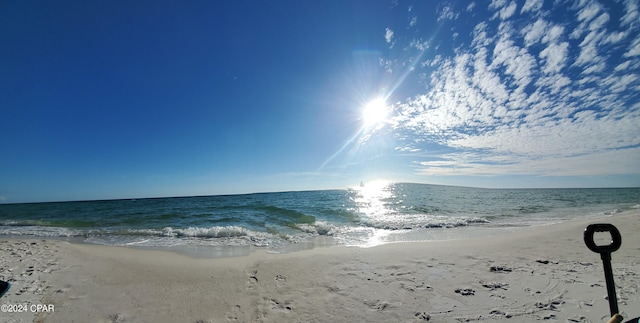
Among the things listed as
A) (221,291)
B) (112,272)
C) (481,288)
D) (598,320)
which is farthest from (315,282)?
(112,272)

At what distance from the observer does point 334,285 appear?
5406 mm

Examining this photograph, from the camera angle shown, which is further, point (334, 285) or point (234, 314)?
point (334, 285)

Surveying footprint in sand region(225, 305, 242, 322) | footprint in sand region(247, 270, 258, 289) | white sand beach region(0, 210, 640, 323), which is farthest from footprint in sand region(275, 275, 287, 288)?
footprint in sand region(225, 305, 242, 322)

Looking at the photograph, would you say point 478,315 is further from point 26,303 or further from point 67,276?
point 67,276

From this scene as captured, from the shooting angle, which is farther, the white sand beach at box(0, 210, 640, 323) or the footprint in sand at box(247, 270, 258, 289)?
the footprint in sand at box(247, 270, 258, 289)

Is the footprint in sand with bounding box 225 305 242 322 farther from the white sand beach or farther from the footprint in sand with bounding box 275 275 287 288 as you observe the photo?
the footprint in sand with bounding box 275 275 287 288

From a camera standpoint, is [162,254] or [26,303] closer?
[26,303]

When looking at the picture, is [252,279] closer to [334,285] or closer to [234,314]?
[234,314]

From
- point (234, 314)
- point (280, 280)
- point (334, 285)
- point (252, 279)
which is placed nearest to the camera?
point (234, 314)

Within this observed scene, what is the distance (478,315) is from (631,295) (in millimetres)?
3087

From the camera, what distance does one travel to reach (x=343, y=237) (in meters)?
11.3

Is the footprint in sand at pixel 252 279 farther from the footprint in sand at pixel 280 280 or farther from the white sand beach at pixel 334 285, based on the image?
the footprint in sand at pixel 280 280

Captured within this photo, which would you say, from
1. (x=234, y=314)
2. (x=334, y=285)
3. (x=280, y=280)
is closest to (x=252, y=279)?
(x=280, y=280)

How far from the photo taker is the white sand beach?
14.1ft
